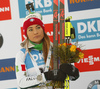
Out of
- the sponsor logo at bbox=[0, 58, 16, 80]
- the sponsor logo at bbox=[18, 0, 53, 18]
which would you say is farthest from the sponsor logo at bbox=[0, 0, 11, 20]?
the sponsor logo at bbox=[0, 58, 16, 80]

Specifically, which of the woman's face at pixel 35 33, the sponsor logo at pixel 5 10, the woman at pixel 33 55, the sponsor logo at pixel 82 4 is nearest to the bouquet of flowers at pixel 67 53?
the woman at pixel 33 55

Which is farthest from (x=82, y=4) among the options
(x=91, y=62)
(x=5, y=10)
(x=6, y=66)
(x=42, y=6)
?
(x=6, y=66)

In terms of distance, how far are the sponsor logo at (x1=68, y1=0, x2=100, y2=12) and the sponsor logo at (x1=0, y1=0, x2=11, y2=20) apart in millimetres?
772

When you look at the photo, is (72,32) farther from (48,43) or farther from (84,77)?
(84,77)

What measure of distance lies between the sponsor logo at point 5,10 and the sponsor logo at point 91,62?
109 centimetres

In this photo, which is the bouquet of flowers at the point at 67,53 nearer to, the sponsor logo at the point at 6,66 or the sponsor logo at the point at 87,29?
the sponsor logo at the point at 87,29

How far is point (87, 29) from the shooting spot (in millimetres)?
1955

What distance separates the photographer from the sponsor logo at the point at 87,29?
1.94m

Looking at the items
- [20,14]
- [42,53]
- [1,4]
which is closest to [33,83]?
[42,53]

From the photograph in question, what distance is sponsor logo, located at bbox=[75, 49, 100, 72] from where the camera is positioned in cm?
194

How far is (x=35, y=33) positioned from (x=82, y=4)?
877 mm

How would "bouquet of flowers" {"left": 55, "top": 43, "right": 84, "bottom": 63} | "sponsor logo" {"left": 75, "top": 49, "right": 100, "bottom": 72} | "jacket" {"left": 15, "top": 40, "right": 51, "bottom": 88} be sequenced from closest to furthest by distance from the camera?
1. "bouquet of flowers" {"left": 55, "top": 43, "right": 84, "bottom": 63}
2. "jacket" {"left": 15, "top": 40, "right": 51, "bottom": 88}
3. "sponsor logo" {"left": 75, "top": 49, "right": 100, "bottom": 72}

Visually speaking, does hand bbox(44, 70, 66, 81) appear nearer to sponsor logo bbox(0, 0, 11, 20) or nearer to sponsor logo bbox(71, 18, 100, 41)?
sponsor logo bbox(71, 18, 100, 41)

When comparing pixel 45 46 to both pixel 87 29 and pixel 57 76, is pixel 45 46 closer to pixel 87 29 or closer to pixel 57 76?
pixel 57 76
